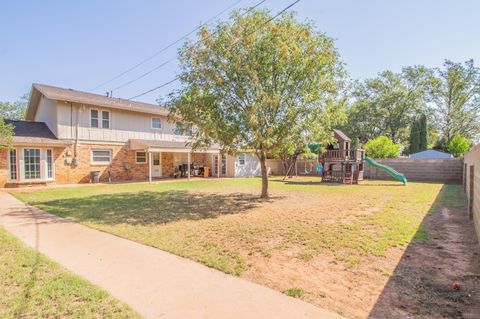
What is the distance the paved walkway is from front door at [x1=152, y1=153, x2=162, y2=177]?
51.4 ft

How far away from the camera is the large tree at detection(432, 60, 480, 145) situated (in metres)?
36.2

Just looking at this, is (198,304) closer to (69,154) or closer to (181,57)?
(181,57)

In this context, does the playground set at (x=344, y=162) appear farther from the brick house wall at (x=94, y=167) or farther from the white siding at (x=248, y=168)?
the brick house wall at (x=94, y=167)

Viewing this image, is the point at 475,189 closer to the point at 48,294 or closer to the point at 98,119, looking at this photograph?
the point at 48,294

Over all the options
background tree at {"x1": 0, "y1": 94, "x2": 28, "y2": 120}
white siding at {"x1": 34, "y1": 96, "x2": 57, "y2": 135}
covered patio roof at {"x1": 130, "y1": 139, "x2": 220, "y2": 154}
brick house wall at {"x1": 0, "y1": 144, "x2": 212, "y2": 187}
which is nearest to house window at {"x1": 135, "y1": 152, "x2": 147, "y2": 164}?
brick house wall at {"x1": 0, "y1": 144, "x2": 212, "y2": 187}

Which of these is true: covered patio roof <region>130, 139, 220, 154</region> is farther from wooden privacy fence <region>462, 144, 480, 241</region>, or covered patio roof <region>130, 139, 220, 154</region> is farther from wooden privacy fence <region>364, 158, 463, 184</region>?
wooden privacy fence <region>462, 144, 480, 241</region>

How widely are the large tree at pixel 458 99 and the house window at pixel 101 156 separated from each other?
38728 millimetres

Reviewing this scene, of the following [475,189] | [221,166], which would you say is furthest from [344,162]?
[475,189]

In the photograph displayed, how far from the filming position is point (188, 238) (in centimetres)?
586

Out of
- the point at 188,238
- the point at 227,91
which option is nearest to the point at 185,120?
the point at 227,91

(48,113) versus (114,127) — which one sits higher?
(48,113)

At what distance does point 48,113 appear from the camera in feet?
59.3

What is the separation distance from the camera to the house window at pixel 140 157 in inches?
810

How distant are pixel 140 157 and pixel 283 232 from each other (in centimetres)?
1690
